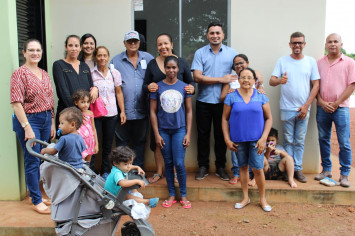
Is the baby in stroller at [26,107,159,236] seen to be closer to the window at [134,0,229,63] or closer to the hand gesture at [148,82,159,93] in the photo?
the hand gesture at [148,82,159,93]

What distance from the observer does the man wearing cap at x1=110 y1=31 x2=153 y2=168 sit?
445 centimetres

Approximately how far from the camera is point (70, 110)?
3.08 meters

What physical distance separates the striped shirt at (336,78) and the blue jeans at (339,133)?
16 cm

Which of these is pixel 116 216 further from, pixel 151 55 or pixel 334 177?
pixel 334 177

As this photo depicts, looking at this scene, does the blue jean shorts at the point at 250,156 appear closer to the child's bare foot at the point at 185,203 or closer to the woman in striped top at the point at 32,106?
the child's bare foot at the point at 185,203

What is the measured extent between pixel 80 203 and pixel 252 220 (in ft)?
6.90

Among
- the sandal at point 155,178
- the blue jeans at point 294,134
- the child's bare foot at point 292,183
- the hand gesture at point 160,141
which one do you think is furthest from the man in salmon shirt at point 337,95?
the sandal at point 155,178

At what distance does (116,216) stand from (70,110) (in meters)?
1.06

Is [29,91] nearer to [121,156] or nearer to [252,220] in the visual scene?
[121,156]

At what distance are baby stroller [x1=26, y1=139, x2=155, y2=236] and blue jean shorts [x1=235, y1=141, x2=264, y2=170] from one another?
1.54 metres

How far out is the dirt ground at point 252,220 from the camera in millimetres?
3715

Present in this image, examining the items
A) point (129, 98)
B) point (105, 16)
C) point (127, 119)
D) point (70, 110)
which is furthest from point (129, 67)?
point (70, 110)

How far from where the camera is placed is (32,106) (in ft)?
12.1

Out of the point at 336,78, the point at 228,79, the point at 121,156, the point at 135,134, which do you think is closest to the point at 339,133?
the point at 336,78
